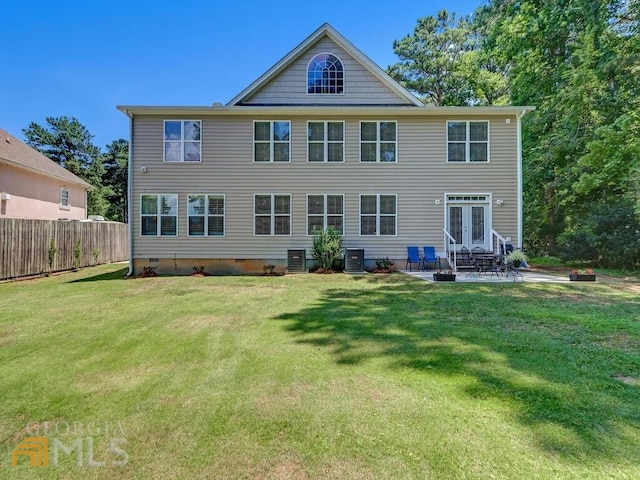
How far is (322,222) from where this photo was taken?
1160 centimetres

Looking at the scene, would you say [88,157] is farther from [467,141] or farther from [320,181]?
[467,141]

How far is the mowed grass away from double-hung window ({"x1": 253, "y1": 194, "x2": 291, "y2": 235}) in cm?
565

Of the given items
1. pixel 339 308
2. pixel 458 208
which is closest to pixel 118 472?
pixel 339 308

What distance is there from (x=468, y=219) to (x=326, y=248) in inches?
200

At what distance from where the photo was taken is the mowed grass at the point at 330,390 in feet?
6.70

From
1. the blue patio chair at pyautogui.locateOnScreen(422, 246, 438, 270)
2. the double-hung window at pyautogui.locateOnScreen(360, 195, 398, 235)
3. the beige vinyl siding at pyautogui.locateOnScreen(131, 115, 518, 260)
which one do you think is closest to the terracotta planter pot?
the beige vinyl siding at pyautogui.locateOnScreen(131, 115, 518, 260)

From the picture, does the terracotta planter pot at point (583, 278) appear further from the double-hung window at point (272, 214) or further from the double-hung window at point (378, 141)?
the double-hung window at point (272, 214)

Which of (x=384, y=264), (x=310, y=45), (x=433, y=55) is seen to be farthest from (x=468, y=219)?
(x=433, y=55)

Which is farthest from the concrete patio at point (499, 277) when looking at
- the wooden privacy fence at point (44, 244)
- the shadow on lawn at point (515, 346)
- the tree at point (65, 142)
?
the tree at point (65, 142)

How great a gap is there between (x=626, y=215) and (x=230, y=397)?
48.0 ft

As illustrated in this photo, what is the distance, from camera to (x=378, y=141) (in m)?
11.6

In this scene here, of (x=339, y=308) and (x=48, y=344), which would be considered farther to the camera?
(x=339, y=308)

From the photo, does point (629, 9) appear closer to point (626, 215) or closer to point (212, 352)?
point (626, 215)

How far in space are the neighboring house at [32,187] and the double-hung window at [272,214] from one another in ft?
36.9
